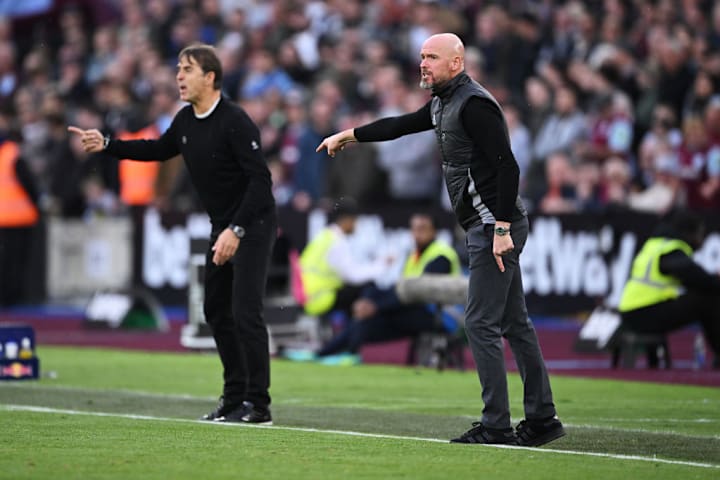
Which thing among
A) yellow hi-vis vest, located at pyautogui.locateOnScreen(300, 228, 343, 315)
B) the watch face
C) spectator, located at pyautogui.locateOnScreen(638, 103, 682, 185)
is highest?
spectator, located at pyautogui.locateOnScreen(638, 103, 682, 185)

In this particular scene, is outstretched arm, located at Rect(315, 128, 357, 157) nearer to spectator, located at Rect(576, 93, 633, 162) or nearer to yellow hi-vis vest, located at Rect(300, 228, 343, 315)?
yellow hi-vis vest, located at Rect(300, 228, 343, 315)

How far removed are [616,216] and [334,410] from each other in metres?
9.05

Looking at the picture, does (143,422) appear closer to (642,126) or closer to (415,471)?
(415,471)

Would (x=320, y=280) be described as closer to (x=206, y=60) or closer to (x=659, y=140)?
(x=659, y=140)

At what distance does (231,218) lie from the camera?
11.2 m

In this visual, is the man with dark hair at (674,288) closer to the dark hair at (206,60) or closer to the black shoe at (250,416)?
the black shoe at (250,416)

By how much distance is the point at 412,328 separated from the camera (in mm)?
17594

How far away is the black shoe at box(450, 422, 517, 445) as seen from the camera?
386 inches

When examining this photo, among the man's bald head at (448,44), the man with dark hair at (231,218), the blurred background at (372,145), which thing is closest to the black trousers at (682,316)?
the blurred background at (372,145)

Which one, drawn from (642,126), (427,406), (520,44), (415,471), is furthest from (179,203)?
(415,471)

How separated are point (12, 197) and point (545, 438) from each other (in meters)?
16.2

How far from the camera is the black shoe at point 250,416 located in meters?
11.0

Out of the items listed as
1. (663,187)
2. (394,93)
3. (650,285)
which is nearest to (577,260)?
(663,187)

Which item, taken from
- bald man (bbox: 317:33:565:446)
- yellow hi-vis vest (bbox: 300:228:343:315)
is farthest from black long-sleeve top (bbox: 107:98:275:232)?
yellow hi-vis vest (bbox: 300:228:343:315)
